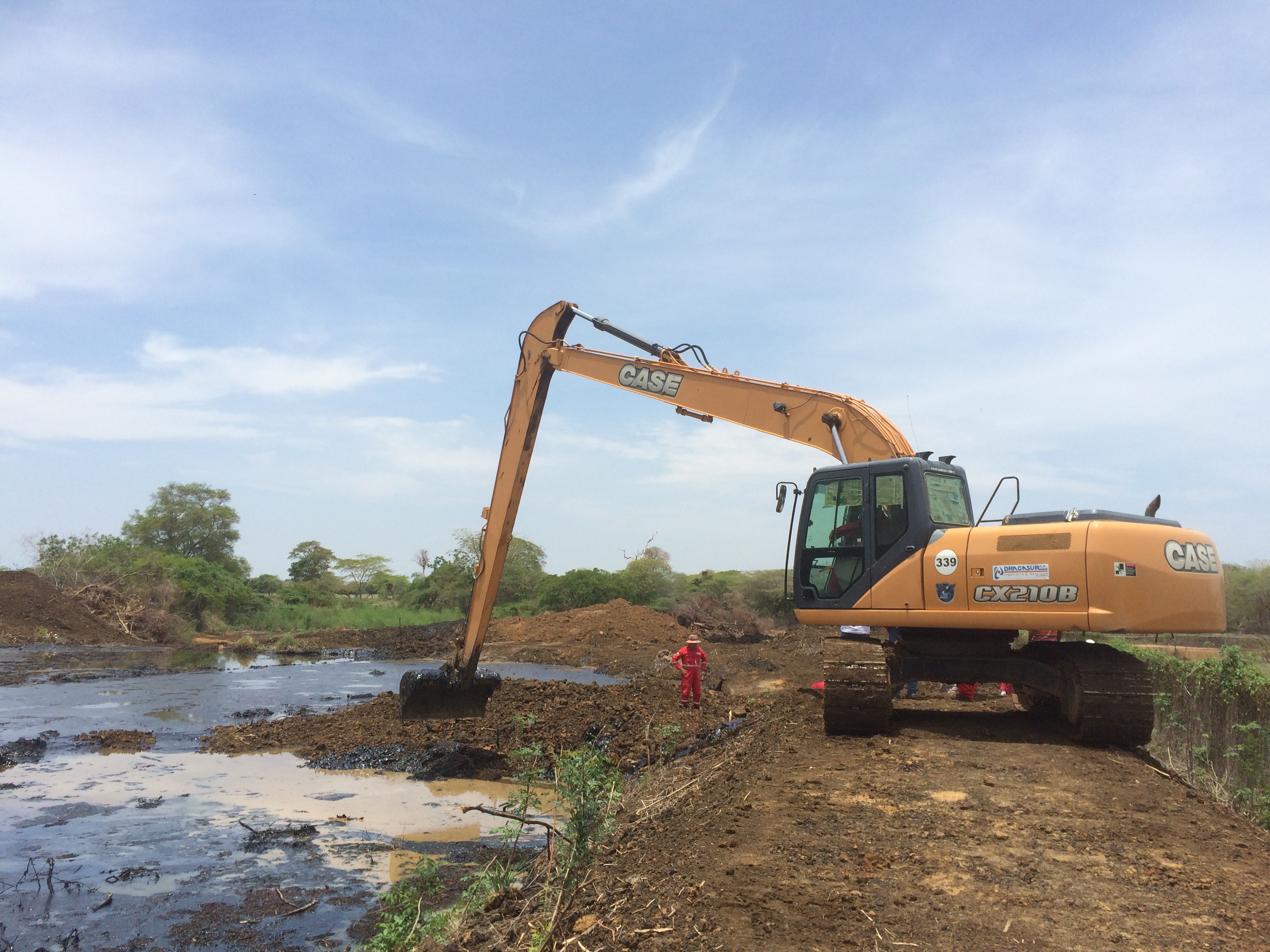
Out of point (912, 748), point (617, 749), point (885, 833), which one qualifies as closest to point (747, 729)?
point (617, 749)

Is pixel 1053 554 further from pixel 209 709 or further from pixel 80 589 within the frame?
pixel 80 589

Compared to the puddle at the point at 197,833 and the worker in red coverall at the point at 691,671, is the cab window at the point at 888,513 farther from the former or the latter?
the worker in red coverall at the point at 691,671

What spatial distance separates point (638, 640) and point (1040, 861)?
22.3 meters

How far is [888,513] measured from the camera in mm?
7930

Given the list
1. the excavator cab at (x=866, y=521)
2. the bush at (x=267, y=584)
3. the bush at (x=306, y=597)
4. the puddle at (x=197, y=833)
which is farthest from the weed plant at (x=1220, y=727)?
the bush at (x=267, y=584)

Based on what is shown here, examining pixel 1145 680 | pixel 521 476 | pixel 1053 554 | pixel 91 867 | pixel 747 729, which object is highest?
pixel 521 476

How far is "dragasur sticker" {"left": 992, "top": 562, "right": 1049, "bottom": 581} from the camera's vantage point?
694 cm

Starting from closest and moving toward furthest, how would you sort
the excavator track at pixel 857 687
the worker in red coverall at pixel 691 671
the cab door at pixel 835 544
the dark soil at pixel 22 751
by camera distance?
the excavator track at pixel 857 687
the cab door at pixel 835 544
the dark soil at pixel 22 751
the worker in red coverall at pixel 691 671

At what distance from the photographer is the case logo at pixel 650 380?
1051 centimetres

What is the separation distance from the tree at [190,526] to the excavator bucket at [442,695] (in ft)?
139

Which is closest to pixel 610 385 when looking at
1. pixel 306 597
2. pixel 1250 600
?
pixel 1250 600

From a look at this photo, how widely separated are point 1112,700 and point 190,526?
50.3m

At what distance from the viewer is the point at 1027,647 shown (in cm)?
821

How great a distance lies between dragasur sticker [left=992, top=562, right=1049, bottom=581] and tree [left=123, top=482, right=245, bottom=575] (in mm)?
48410
